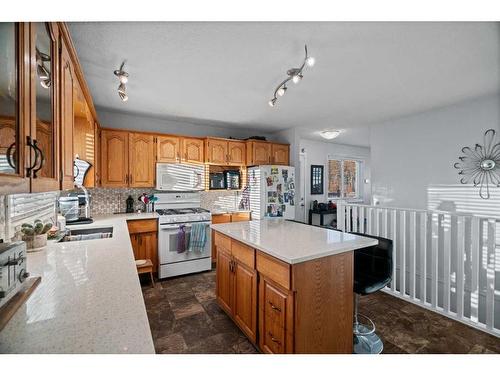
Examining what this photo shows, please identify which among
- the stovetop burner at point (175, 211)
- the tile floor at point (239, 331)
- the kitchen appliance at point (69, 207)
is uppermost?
the kitchen appliance at point (69, 207)

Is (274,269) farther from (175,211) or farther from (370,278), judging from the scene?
(175,211)

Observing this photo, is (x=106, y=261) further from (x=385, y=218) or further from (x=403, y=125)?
(x=403, y=125)

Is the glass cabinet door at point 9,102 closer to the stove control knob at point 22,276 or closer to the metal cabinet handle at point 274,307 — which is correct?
the stove control knob at point 22,276

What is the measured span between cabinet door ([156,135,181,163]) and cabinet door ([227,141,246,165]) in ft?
2.86

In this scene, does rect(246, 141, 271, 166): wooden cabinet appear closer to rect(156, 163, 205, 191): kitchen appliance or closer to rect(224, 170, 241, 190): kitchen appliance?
rect(224, 170, 241, 190): kitchen appliance

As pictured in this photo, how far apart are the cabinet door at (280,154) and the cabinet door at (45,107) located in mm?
3468

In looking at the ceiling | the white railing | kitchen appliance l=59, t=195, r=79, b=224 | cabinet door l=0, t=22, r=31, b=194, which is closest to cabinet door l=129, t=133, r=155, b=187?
the ceiling

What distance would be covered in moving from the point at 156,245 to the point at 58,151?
7.90 ft

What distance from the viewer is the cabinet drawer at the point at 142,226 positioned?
3.11m

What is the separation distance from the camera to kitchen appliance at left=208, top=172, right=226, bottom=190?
13.2 feet

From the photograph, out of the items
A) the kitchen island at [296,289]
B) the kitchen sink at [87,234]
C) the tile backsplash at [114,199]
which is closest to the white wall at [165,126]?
the tile backsplash at [114,199]

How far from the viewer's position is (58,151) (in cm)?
110

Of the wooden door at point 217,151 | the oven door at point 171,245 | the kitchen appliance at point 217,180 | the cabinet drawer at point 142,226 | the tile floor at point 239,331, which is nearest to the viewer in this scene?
the tile floor at point 239,331

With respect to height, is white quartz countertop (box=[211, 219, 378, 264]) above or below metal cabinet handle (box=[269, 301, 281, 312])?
above
